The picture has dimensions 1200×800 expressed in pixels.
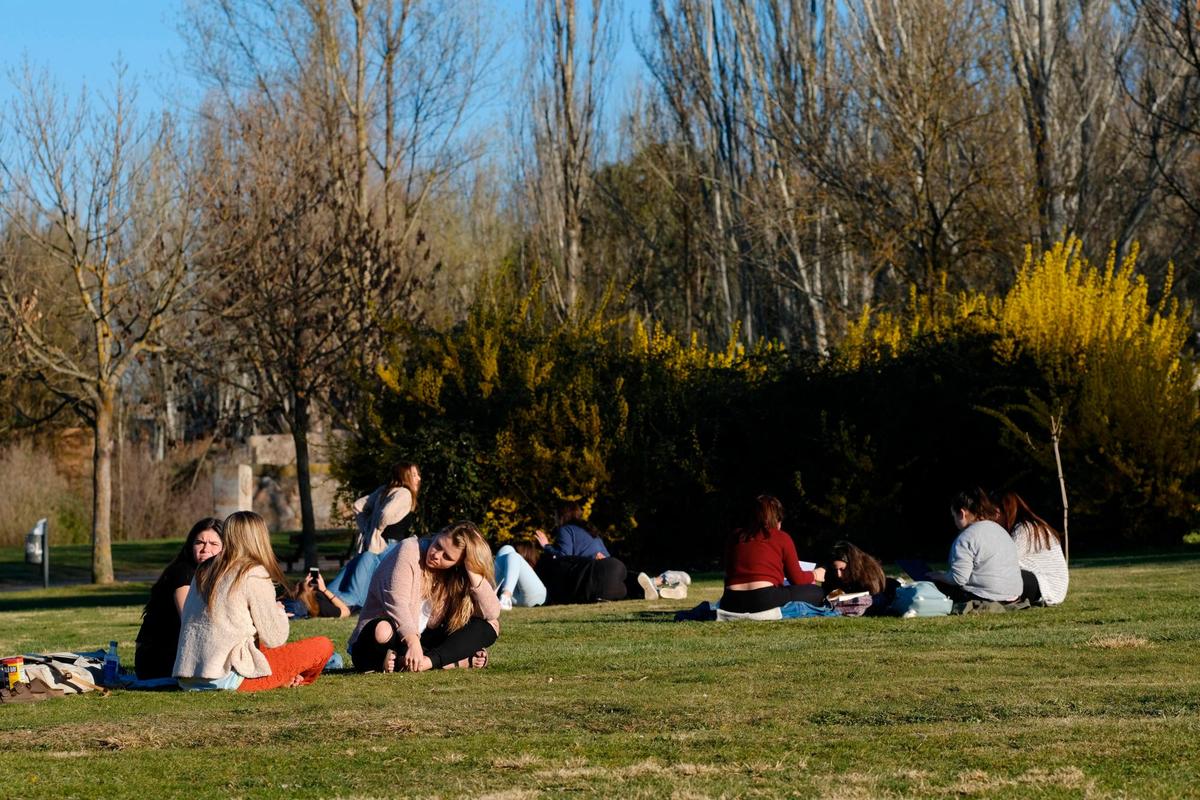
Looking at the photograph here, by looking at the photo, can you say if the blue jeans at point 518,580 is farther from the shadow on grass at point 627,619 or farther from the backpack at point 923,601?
the backpack at point 923,601

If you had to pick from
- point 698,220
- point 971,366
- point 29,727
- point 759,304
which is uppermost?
point 698,220

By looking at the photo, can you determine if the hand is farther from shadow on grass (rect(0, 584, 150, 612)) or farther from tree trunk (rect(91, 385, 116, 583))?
tree trunk (rect(91, 385, 116, 583))

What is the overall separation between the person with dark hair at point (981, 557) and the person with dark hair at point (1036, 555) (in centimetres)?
27

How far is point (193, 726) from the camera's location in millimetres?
7801

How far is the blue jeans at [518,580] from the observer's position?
16328 mm

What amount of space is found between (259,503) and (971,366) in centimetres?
2521

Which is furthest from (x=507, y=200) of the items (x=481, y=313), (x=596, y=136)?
(x=481, y=313)

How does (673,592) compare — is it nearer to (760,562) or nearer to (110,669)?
(760,562)

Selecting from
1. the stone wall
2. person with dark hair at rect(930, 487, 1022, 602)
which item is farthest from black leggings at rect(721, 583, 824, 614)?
the stone wall

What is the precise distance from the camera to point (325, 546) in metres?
34.3

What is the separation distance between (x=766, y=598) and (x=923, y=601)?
4.06 feet

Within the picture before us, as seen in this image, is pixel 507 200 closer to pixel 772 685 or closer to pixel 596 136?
pixel 596 136

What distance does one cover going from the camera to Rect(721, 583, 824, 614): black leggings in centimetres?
1291

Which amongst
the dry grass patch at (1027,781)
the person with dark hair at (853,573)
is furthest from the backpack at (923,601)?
the dry grass patch at (1027,781)
